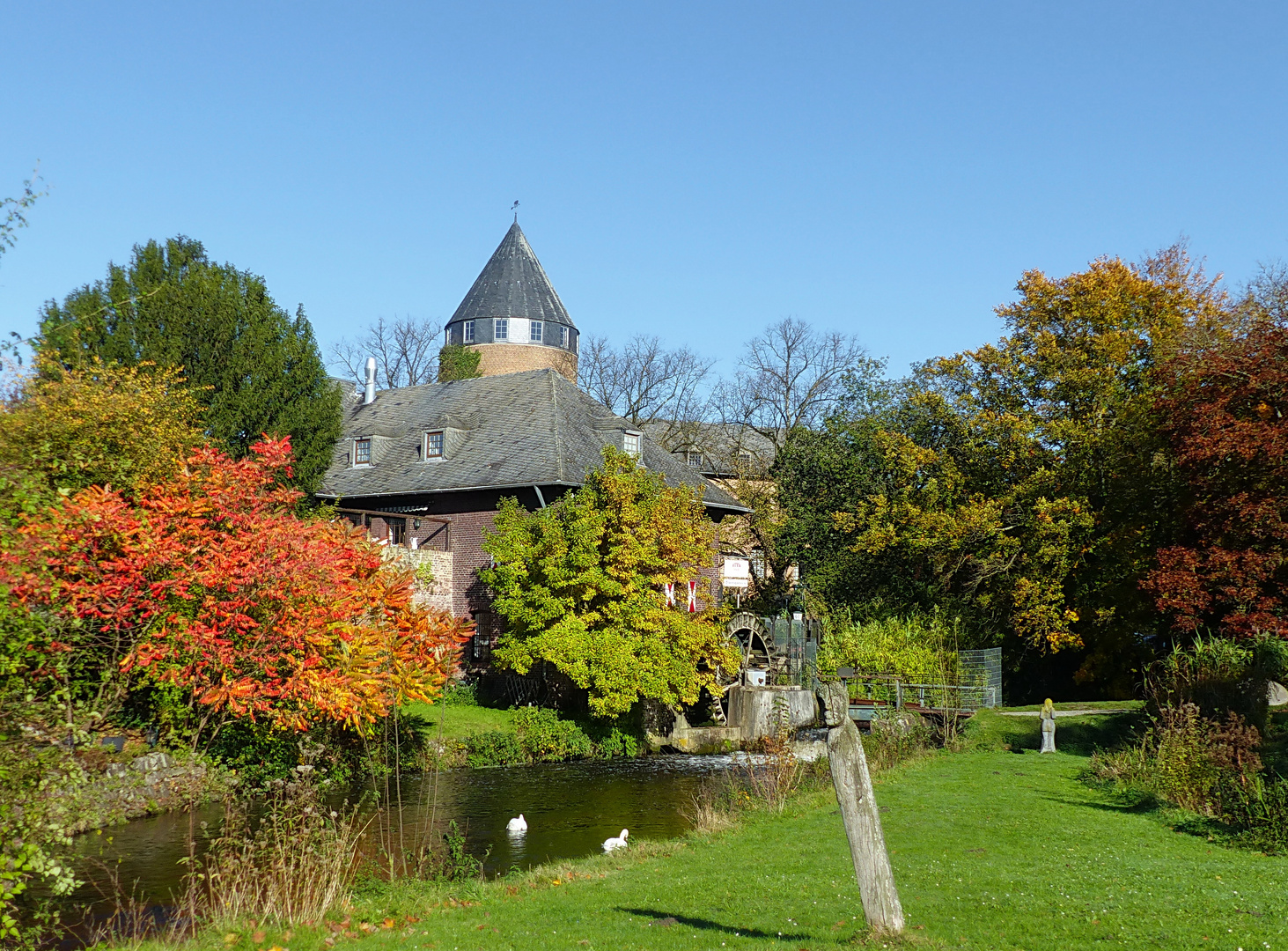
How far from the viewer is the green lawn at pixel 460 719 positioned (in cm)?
2234

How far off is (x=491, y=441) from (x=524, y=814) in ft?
50.2

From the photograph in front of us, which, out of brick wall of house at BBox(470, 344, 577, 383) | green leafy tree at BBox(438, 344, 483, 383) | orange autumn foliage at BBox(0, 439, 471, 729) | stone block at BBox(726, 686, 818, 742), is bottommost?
stone block at BBox(726, 686, 818, 742)

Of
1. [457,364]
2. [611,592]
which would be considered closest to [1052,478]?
[611,592]

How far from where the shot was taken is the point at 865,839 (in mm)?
7469

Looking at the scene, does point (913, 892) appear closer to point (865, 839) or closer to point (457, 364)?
point (865, 839)

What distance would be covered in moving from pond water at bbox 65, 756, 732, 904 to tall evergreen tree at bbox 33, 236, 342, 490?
8.86 metres

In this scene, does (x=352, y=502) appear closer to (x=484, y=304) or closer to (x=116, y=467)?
(x=116, y=467)

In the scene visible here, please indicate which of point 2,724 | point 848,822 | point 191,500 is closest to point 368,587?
point 191,500

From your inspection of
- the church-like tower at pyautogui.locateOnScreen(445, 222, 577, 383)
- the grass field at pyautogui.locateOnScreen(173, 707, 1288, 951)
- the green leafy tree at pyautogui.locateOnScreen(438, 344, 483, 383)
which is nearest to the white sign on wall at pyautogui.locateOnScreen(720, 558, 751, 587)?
the green leafy tree at pyautogui.locateOnScreen(438, 344, 483, 383)

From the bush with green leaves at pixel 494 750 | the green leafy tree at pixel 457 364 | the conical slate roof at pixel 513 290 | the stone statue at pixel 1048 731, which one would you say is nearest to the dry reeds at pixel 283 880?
the bush with green leaves at pixel 494 750

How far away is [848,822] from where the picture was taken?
297 inches

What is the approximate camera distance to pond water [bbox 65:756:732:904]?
44.6ft

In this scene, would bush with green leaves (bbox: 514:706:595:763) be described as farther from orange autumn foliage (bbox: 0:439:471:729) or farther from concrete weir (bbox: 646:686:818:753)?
orange autumn foliage (bbox: 0:439:471:729)

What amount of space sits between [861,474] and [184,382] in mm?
20344
